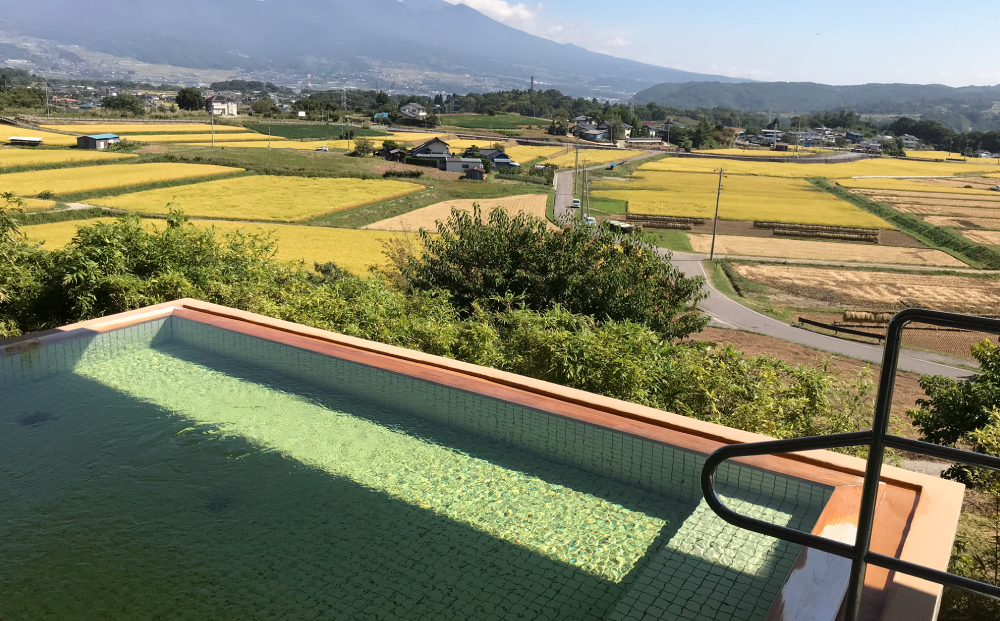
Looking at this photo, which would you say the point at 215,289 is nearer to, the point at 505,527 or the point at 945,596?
the point at 505,527

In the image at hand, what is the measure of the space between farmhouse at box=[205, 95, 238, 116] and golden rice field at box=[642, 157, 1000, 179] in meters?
58.8

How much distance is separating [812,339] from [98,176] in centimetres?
3063

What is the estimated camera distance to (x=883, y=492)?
3689mm

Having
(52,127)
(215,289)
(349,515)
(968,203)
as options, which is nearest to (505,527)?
(349,515)

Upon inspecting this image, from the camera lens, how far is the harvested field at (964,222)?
117 ft

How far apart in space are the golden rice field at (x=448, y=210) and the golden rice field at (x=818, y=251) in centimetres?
780

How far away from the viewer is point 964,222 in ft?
120

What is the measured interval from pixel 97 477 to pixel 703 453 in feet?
13.5

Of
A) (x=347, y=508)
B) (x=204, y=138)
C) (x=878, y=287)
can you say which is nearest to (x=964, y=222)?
(x=878, y=287)

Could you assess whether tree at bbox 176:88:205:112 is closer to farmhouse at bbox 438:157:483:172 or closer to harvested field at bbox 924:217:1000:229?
farmhouse at bbox 438:157:483:172

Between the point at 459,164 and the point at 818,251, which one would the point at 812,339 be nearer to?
the point at 818,251

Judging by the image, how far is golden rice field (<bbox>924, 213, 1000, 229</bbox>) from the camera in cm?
3569

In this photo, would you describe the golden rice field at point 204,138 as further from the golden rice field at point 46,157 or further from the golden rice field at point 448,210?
the golden rice field at point 448,210

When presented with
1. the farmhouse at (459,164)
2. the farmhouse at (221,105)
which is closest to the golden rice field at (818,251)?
the farmhouse at (459,164)
